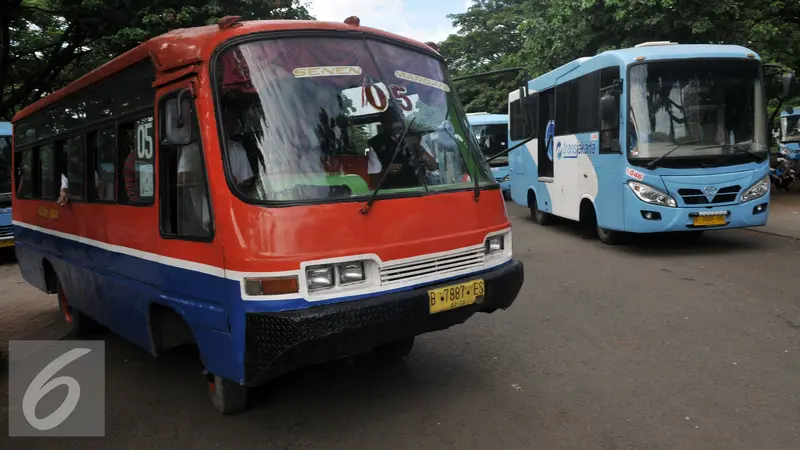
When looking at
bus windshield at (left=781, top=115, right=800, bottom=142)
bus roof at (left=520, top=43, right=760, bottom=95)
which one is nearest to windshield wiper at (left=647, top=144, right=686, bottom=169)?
bus roof at (left=520, top=43, right=760, bottom=95)

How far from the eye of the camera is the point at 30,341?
661 centimetres

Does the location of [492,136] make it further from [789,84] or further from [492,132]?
[789,84]

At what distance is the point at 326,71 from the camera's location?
3885 millimetres

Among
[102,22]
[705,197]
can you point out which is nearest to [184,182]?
[705,197]

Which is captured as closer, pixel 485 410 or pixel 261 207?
pixel 261 207

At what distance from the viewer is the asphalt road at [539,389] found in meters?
3.68

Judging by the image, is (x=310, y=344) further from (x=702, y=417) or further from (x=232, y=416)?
(x=702, y=417)

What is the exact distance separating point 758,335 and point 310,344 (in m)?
3.94

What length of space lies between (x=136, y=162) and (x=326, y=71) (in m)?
1.59

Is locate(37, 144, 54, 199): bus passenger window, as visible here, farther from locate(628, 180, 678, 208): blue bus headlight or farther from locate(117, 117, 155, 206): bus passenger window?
locate(628, 180, 678, 208): blue bus headlight

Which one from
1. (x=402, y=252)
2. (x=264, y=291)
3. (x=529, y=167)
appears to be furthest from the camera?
(x=529, y=167)

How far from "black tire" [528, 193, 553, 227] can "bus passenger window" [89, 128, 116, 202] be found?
10.1 meters

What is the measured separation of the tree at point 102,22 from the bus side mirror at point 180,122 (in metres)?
11.4

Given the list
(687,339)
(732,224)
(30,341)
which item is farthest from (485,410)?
(732,224)
